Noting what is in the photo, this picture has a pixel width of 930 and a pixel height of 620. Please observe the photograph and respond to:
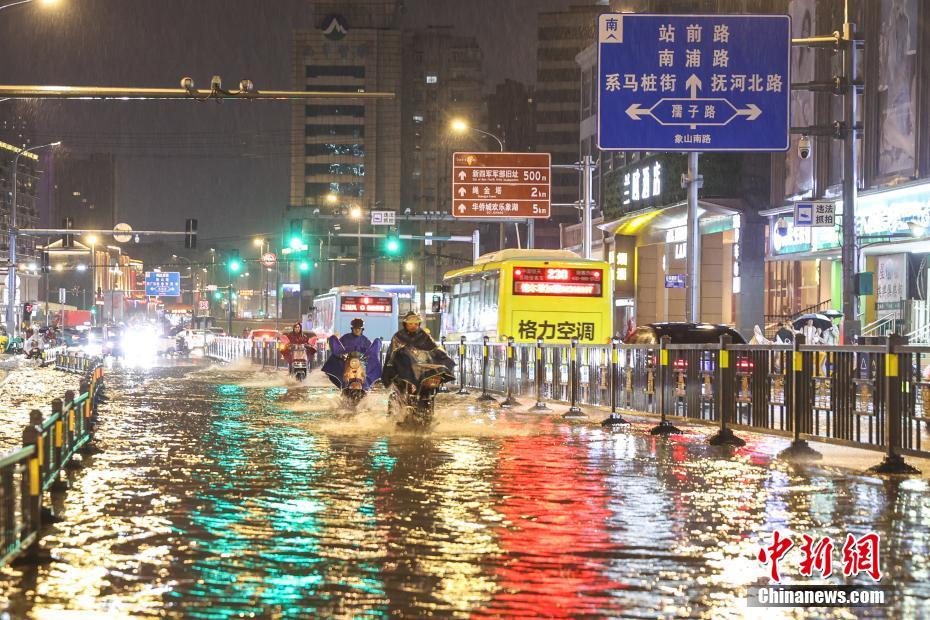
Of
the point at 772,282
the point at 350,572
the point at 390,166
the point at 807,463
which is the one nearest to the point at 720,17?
the point at 807,463

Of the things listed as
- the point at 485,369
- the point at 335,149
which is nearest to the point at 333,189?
the point at 335,149

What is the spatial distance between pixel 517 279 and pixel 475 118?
154 meters

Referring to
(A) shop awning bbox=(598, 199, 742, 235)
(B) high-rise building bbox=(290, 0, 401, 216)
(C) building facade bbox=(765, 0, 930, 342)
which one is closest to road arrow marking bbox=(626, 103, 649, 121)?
(C) building facade bbox=(765, 0, 930, 342)

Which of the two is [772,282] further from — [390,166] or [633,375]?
[390,166]

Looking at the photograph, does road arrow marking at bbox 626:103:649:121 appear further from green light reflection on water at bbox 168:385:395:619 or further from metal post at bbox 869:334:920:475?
metal post at bbox 869:334:920:475

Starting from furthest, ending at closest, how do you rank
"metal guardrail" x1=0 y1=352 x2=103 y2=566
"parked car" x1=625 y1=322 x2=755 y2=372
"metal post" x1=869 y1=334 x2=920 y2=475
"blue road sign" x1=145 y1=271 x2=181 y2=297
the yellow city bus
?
"blue road sign" x1=145 y1=271 x2=181 y2=297 < the yellow city bus < "parked car" x1=625 y1=322 x2=755 y2=372 < "metal post" x1=869 y1=334 x2=920 y2=475 < "metal guardrail" x1=0 y1=352 x2=103 y2=566

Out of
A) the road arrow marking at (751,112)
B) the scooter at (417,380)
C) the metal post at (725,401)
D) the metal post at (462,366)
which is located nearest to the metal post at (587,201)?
the metal post at (462,366)

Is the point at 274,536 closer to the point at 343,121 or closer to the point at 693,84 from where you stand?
the point at 693,84

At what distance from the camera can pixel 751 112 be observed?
25.1m

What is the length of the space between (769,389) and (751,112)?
10437 millimetres

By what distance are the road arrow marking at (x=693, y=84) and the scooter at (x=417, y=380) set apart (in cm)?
926

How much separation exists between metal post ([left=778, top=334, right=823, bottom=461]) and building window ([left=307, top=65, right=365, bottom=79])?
153 metres

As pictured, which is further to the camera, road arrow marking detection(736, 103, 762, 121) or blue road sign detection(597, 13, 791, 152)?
road arrow marking detection(736, 103, 762, 121)

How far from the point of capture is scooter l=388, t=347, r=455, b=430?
18.4 meters
